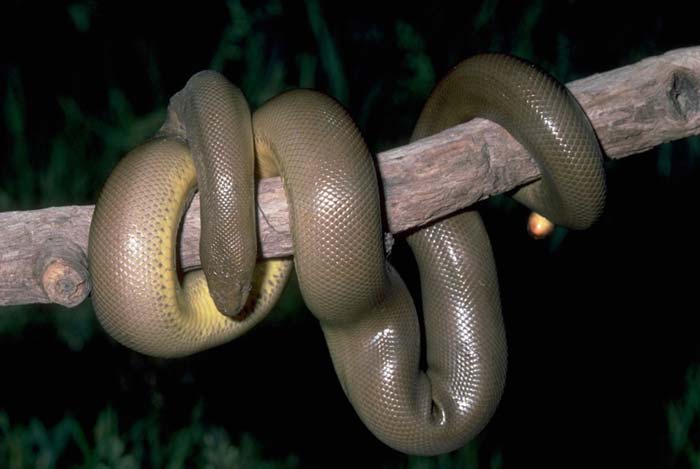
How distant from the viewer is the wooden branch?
176cm

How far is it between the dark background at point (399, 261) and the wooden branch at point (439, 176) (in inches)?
76.3

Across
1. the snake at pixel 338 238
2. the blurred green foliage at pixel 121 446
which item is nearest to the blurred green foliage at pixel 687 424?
the blurred green foliage at pixel 121 446

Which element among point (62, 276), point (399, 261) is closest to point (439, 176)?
point (62, 276)

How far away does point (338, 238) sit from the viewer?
5.74 ft

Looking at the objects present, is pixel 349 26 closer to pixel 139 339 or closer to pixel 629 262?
pixel 629 262

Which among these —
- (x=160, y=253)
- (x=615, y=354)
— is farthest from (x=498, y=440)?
(x=160, y=253)

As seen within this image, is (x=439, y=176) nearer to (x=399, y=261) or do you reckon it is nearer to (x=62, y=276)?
(x=62, y=276)

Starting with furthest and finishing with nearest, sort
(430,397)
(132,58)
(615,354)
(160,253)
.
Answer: (615,354), (132,58), (430,397), (160,253)

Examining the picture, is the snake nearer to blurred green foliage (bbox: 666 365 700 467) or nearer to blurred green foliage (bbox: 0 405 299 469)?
blurred green foliage (bbox: 0 405 299 469)

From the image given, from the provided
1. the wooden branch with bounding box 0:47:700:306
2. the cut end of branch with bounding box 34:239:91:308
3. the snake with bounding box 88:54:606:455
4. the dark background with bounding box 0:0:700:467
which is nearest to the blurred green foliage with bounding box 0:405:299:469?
the dark background with bounding box 0:0:700:467

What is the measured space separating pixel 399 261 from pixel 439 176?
233 centimetres

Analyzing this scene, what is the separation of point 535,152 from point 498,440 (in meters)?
2.75

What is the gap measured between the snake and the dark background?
184 cm

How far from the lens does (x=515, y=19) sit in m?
4.42
